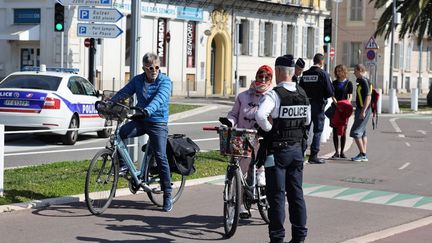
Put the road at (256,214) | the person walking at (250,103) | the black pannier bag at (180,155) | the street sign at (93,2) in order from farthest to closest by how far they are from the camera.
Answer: the street sign at (93,2), the black pannier bag at (180,155), the person walking at (250,103), the road at (256,214)

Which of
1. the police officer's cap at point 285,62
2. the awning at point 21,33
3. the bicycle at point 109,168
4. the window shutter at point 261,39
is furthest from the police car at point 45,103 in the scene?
the window shutter at point 261,39

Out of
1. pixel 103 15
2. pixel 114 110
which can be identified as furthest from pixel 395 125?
pixel 114 110

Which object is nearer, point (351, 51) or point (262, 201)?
point (262, 201)

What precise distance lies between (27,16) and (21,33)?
171cm

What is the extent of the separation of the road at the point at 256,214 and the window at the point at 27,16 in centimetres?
2614

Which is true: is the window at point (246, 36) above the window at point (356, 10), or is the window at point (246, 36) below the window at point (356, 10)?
below

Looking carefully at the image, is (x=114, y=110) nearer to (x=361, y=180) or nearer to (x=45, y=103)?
(x=361, y=180)

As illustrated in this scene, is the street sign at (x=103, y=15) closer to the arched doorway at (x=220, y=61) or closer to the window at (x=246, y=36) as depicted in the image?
the arched doorway at (x=220, y=61)

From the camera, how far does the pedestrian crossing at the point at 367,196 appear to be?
34.5 feet

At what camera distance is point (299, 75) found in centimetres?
1377

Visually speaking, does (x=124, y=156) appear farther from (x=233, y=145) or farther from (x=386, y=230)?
(x=386, y=230)

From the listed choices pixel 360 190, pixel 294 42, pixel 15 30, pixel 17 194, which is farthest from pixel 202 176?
pixel 294 42

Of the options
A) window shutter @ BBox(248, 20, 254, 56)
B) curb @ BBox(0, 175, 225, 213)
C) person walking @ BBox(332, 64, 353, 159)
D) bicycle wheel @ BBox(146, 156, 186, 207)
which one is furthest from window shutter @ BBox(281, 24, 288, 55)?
bicycle wheel @ BBox(146, 156, 186, 207)

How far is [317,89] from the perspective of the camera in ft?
45.1
